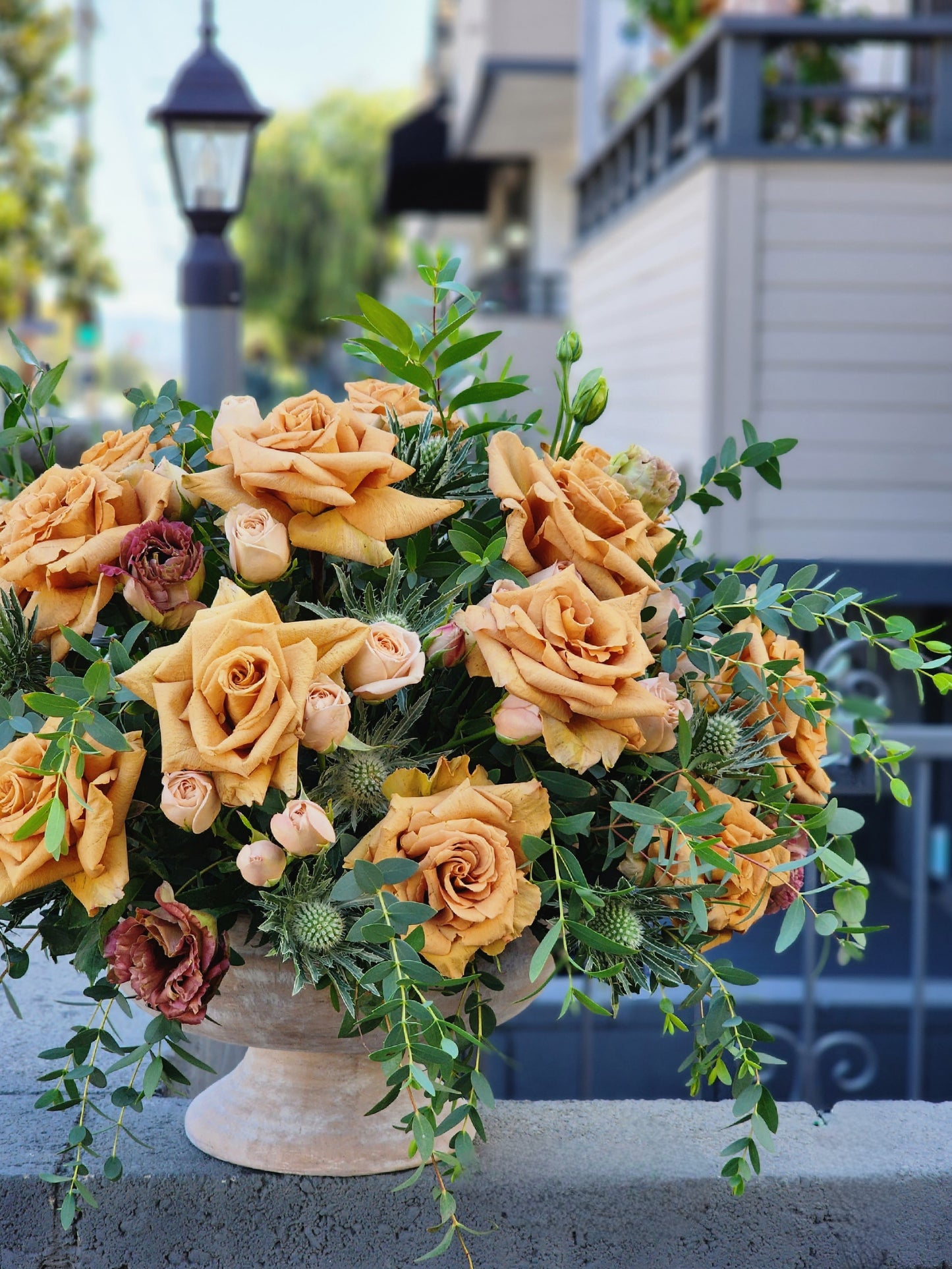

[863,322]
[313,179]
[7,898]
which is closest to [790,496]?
[863,322]

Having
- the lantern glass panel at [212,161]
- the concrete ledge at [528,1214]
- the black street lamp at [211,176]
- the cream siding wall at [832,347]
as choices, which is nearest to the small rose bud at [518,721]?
the concrete ledge at [528,1214]

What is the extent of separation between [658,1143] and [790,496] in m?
4.27

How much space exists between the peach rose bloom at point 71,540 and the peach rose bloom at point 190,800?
0.19 metres

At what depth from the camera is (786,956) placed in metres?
5.02

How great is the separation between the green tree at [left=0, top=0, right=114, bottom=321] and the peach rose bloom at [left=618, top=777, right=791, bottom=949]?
16.9 metres

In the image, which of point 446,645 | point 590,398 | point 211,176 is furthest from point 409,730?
point 211,176

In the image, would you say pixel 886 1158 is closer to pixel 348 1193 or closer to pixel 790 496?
pixel 348 1193

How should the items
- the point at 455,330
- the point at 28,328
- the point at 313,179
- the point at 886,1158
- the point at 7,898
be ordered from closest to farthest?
the point at 7,898, the point at 455,330, the point at 886,1158, the point at 28,328, the point at 313,179

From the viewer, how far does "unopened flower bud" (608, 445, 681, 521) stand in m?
1.06

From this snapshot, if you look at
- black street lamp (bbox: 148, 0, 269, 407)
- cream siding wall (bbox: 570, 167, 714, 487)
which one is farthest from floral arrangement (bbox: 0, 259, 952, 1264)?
cream siding wall (bbox: 570, 167, 714, 487)

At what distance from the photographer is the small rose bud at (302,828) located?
34.0 inches

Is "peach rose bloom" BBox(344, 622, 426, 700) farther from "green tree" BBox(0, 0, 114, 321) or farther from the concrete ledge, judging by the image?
"green tree" BBox(0, 0, 114, 321)

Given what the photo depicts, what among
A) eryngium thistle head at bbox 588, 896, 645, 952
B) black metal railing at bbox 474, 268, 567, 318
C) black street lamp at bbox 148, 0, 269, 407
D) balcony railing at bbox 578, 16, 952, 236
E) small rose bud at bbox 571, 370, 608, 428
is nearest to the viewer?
eryngium thistle head at bbox 588, 896, 645, 952

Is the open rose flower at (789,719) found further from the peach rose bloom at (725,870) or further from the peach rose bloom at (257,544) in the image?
the peach rose bloom at (257,544)
